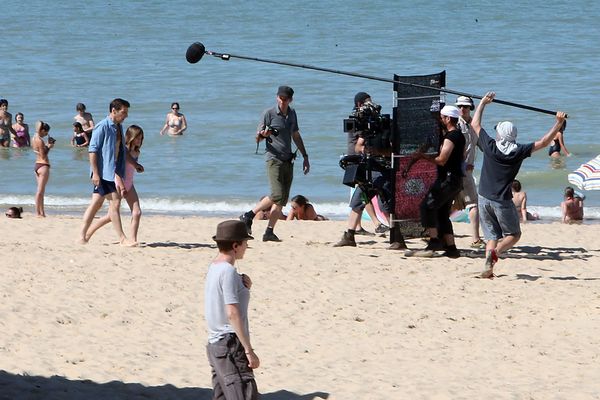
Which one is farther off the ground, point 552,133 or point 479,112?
point 479,112

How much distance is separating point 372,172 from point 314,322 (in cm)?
339

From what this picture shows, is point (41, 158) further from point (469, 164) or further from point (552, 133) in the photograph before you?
point (552, 133)

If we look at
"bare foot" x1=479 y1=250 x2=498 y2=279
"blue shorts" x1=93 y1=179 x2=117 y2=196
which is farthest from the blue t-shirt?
"blue shorts" x1=93 y1=179 x2=117 y2=196

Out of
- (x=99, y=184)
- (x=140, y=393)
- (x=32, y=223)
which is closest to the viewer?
(x=140, y=393)

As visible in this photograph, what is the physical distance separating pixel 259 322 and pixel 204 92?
Answer: 92.2ft

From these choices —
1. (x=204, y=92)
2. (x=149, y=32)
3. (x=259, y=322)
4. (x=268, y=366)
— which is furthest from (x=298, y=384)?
(x=149, y=32)

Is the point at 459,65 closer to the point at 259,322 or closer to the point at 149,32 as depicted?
the point at 149,32

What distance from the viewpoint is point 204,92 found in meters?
37.3

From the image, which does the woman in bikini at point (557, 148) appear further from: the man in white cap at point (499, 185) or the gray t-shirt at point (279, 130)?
the man in white cap at point (499, 185)

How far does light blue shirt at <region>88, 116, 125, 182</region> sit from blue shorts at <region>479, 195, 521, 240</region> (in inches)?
130

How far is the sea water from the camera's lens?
23906 mm

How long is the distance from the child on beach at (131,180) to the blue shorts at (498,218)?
317 centimetres

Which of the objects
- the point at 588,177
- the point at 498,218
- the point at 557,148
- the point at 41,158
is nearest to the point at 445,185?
the point at 498,218

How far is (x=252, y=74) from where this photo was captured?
40.3m
